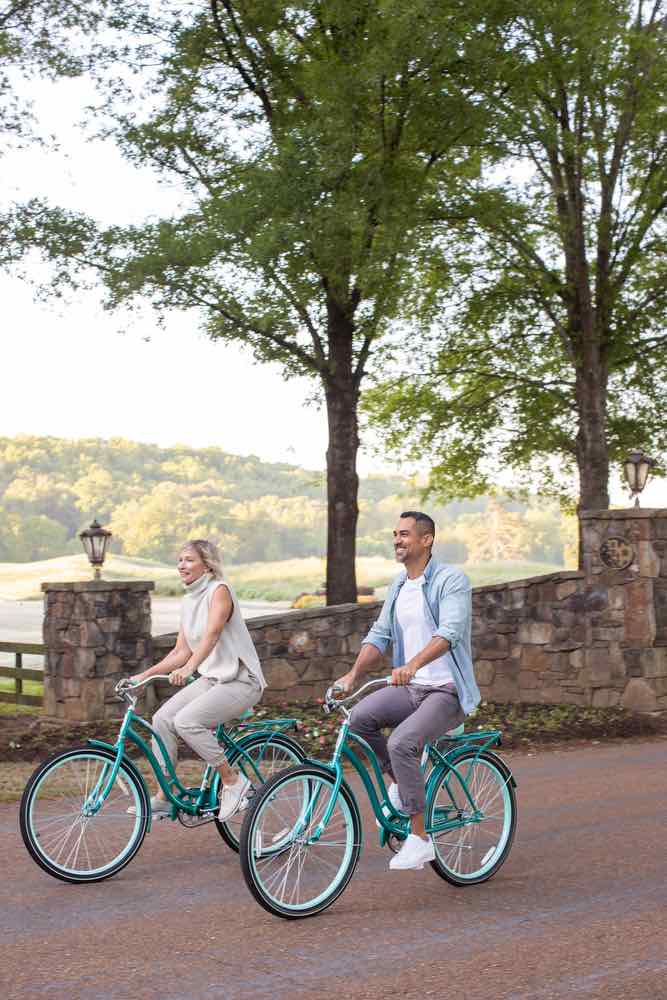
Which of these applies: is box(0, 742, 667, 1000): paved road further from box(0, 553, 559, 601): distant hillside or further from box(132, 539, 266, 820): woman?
box(0, 553, 559, 601): distant hillside

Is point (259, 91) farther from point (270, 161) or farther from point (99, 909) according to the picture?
point (99, 909)

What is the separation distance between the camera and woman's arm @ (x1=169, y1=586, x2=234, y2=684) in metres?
6.98

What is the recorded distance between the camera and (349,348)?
1941 cm

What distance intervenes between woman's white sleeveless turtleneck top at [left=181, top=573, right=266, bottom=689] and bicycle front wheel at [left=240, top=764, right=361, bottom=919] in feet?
4.22

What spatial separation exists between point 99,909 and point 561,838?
3.12 metres

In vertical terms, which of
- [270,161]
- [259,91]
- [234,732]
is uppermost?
[259,91]

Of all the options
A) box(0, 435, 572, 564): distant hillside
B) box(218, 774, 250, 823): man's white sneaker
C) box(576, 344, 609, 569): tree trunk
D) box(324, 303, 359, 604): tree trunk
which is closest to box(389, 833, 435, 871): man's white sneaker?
box(218, 774, 250, 823): man's white sneaker

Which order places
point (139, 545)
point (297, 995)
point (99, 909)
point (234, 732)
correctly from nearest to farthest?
point (297, 995) < point (99, 909) < point (234, 732) < point (139, 545)

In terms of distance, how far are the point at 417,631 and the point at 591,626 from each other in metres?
9.52

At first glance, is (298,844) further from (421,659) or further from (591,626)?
(591,626)

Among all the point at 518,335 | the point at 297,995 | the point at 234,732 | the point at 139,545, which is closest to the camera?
the point at 297,995

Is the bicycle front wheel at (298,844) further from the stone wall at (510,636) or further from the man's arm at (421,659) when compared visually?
the stone wall at (510,636)

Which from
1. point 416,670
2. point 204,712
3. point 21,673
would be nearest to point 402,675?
point 416,670

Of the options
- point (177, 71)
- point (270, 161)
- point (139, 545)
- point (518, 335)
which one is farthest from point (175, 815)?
point (139, 545)
